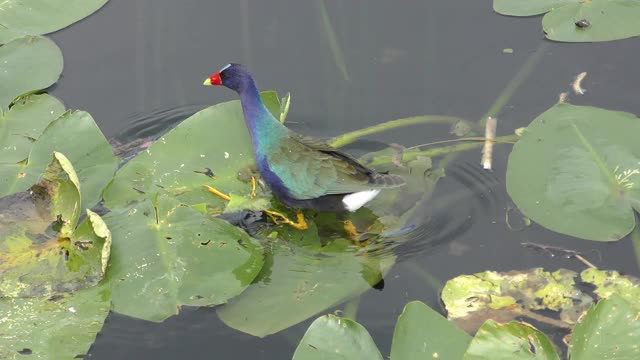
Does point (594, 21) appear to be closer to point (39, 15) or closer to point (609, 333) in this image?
point (609, 333)

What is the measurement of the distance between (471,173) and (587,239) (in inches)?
25.1

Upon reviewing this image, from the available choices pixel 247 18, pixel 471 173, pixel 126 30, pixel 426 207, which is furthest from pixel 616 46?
pixel 126 30

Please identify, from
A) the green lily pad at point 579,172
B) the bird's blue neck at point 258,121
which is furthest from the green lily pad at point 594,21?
the bird's blue neck at point 258,121

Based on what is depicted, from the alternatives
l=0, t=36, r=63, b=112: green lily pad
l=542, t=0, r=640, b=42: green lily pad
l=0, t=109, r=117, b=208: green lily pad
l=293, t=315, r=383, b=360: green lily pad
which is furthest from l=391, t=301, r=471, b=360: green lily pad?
l=0, t=36, r=63, b=112: green lily pad

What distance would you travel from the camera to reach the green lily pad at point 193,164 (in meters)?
3.57

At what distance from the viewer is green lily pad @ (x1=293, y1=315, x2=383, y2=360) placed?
267cm

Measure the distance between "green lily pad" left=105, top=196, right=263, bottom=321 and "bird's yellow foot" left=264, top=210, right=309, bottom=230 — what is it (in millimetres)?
334

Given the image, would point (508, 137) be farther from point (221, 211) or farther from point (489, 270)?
point (221, 211)

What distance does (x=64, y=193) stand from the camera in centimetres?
344

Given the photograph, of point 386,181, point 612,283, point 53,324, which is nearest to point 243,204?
point 386,181

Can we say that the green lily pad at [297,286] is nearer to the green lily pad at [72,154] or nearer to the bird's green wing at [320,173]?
the bird's green wing at [320,173]

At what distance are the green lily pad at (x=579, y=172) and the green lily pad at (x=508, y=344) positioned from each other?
88 centimetres

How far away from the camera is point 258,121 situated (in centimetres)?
369

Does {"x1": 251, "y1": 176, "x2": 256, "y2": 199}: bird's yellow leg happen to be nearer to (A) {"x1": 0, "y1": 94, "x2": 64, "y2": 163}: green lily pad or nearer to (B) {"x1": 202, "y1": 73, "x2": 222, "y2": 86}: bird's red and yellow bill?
(B) {"x1": 202, "y1": 73, "x2": 222, "y2": 86}: bird's red and yellow bill
